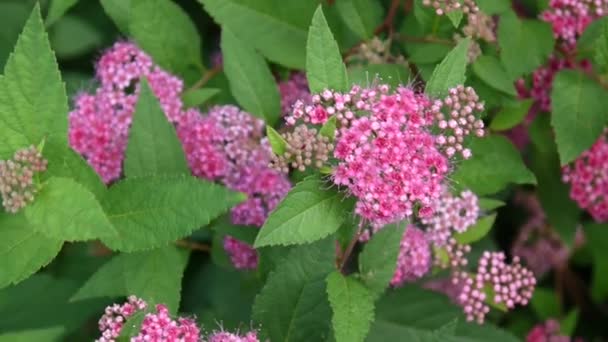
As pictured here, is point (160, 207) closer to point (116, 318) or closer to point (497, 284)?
point (116, 318)

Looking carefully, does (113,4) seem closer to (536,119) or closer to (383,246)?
(383,246)

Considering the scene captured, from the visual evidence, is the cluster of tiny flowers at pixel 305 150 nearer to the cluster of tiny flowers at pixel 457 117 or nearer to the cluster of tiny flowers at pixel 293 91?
the cluster of tiny flowers at pixel 457 117

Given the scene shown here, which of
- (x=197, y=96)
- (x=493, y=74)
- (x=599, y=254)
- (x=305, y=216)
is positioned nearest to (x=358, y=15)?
(x=493, y=74)

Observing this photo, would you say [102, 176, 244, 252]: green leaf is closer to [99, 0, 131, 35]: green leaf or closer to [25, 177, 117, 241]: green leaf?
[25, 177, 117, 241]: green leaf

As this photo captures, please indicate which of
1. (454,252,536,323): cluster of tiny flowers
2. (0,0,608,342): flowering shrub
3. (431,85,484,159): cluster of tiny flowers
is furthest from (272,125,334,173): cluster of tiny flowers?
Result: (454,252,536,323): cluster of tiny flowers

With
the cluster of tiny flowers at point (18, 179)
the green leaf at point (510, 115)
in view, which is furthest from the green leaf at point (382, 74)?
the cluster of tiny flowers at point (18, 179)
